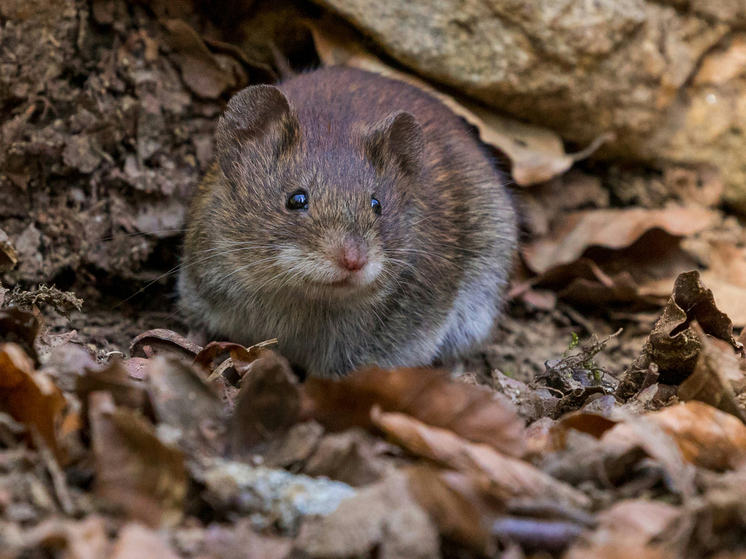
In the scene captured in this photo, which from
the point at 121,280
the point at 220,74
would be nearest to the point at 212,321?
the point at 121,280

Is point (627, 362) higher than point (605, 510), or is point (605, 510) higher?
point (605, 510)

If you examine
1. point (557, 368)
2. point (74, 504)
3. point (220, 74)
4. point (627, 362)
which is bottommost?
point (627, 362)

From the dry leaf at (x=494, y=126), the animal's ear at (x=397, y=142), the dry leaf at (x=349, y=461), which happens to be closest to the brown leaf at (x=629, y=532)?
the dry leaf at (x=349, y=461)

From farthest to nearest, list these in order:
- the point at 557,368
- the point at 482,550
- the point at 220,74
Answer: the point at 220,74
the point at 557,368
the point at 482,550

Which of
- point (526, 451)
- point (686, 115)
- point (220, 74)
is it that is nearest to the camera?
point (526, 451)

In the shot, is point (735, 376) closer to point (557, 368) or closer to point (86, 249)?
point (557, 368)

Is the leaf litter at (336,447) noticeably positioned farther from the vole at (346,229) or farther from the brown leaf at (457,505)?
the vole at (346,229)

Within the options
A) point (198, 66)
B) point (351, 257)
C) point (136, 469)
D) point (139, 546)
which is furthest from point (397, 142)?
point (139, 546)

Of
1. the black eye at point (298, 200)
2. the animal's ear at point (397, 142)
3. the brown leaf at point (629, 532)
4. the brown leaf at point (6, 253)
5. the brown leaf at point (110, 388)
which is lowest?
the brown leaf at point (6, 253)
